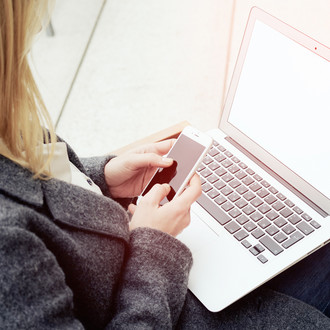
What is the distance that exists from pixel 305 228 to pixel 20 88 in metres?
0.56

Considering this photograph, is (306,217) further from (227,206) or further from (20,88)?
(20,88)

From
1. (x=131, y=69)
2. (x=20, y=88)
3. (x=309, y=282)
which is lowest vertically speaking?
(x=131, y=69)

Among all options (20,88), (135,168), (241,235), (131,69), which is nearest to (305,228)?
(241,235)

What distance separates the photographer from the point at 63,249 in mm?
566

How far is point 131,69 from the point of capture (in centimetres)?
193

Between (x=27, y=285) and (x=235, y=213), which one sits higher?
(x=27, y=285)

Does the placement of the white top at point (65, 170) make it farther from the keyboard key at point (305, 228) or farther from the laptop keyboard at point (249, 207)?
the keyboard key at point (305, 228)

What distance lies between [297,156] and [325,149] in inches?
2.6

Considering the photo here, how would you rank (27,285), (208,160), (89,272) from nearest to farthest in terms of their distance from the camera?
(27,285) → (89,272) → (208,160)

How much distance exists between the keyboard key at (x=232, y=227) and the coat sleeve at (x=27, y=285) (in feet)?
1.22

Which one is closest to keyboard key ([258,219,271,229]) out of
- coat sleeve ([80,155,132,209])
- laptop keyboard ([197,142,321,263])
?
laptop keyboard ([197,142,321,263])

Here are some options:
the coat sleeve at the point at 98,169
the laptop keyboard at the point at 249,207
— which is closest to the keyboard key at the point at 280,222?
the laptop keyboard at the point at 249,207

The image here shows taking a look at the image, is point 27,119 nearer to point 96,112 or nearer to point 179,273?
point 179,273

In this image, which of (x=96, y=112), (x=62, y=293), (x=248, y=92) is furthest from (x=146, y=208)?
(x=96, y=112)
